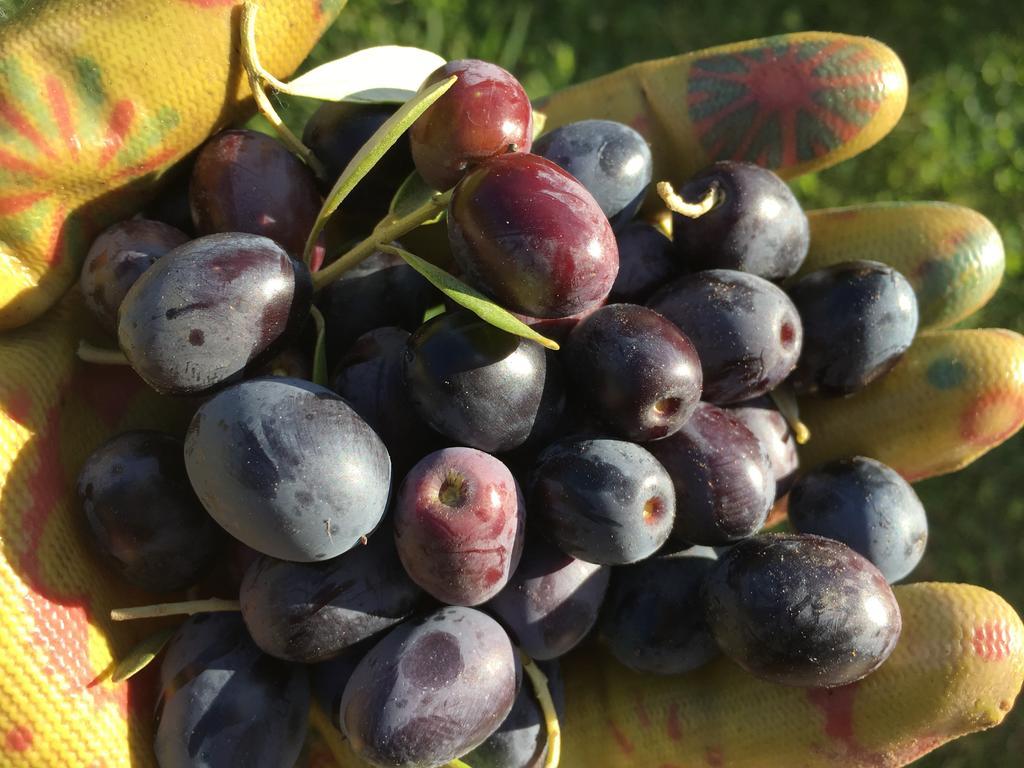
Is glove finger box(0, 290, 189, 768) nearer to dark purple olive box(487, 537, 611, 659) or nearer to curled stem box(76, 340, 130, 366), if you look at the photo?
curled stem box(76, 340, 130, 366)

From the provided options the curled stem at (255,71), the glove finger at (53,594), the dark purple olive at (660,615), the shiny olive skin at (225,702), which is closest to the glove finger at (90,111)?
the curled stem at (255,71)

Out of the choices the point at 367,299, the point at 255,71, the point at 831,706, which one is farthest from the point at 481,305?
the point at 831,706

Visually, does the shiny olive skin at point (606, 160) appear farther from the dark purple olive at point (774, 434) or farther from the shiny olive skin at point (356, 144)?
the dark purple olive at point (774, 434)

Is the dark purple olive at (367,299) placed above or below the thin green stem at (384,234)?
below

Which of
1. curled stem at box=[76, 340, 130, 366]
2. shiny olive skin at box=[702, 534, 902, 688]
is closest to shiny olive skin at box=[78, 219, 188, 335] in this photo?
curled stem at box=[76, 340, 130, 366]

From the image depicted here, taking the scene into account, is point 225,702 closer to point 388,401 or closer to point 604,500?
point 388,401

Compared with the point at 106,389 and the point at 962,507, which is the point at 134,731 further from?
the point at 962,507
